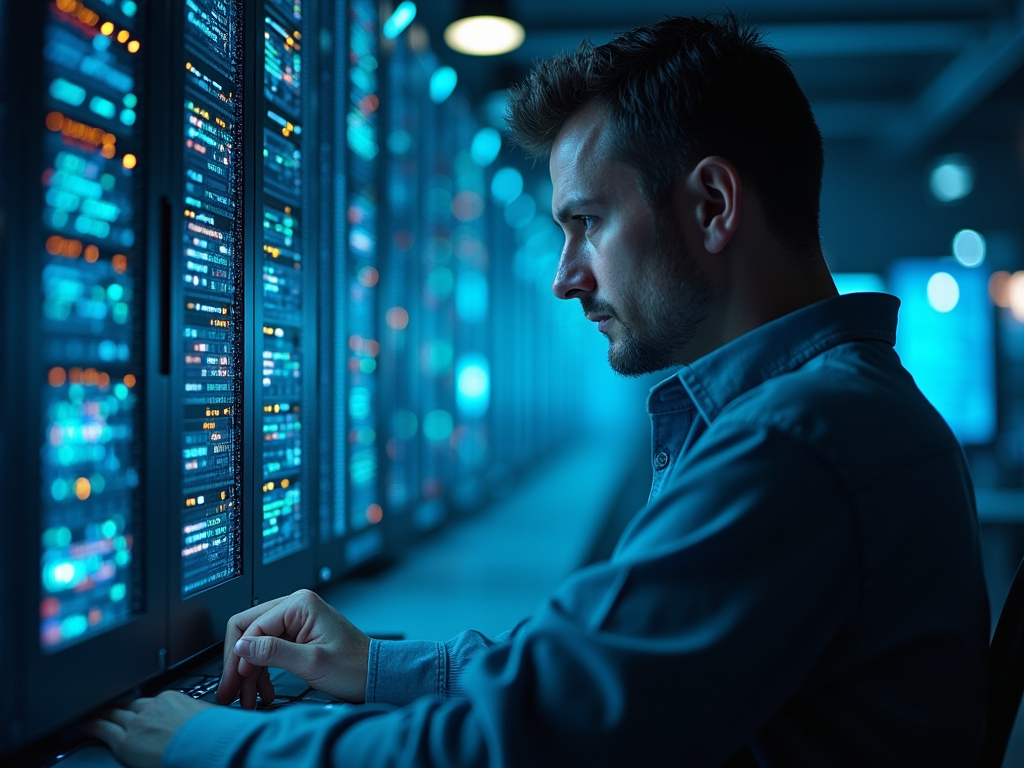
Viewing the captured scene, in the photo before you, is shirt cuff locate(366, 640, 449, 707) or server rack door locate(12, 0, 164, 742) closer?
server rack door locate(12, 0, 164, 742)

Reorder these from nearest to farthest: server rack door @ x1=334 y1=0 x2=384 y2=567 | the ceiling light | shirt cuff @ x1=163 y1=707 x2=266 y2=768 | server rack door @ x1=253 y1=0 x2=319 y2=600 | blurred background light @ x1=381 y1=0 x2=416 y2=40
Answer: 1. shirt cuff @ x1=163 y1=707 x2=266 y2=768
2. server rack door @ x1=253 y1=0 x2=319 y2=600
3. server rack door @ x1=334 y1=0 x2=384 y2=567
4. blurred background light @ x1=381 y1=0 x2=416 y2=40
5. the ceiling light

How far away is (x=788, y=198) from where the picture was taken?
3.53 ft

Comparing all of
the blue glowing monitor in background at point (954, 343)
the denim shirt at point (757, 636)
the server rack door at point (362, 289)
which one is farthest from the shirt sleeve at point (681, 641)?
the blue glowing monitor in background at point (954, 343)

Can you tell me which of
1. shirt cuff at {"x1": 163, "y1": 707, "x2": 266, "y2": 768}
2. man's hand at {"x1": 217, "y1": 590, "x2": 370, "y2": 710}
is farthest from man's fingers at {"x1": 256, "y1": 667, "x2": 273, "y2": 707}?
shirt cuff at {"x1": 163, "y1": 707, "x2": 266, "y2": 768}

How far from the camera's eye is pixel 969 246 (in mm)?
7094

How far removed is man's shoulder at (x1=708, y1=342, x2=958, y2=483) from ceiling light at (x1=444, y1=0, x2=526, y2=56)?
2474 millimetres

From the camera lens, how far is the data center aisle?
6.06ft

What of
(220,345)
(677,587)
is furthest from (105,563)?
(677,587)

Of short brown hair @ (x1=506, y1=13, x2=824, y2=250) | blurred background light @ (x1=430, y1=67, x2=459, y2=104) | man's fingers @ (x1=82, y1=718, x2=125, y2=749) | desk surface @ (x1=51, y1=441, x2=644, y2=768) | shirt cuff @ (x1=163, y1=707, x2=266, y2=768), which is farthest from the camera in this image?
blurred background light @ (x1=430, y1=67, x2=459, y2=104)

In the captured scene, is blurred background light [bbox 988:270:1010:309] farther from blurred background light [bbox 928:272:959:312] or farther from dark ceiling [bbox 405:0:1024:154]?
dark ceiling [bbox 405:0:1024:154]

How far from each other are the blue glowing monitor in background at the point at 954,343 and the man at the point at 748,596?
566 centimetres

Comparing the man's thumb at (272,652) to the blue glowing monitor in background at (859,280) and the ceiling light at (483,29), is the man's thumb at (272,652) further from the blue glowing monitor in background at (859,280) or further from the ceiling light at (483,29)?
the blue glowing monitor in background at (859,280)

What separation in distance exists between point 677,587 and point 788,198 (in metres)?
0.63

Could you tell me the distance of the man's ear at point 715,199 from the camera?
3.33 ft
